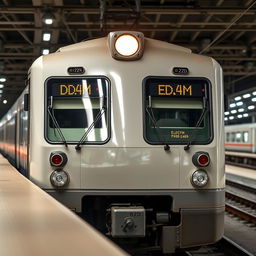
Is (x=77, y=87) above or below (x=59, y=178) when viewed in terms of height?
above

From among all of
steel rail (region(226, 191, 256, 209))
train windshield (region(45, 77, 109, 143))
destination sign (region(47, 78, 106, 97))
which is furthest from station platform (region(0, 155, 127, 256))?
steel rail (region(226, 191, 256, 209))

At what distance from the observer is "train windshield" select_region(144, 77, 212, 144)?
5.09 m

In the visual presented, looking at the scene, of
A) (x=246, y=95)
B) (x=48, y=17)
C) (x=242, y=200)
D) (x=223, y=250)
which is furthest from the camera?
(x=246, y=95)

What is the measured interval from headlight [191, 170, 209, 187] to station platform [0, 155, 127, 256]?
152cm

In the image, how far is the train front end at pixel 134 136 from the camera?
4980mm

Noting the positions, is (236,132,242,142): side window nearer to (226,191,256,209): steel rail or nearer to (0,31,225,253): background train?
(226,191,256,209): steel rail

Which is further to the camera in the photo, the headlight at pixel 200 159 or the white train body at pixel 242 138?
the white train body at pixel 242 138

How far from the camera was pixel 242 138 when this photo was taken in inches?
1246

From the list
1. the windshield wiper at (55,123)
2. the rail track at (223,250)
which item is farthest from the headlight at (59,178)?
the rail track at (223,250)

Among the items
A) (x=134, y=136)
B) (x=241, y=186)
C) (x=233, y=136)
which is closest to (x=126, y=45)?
(x=134, y=136)

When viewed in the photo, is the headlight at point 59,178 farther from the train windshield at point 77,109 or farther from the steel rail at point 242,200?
the steel rail at point 242,200

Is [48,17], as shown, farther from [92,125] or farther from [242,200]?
[92,125]

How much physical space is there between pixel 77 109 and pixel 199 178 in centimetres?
143

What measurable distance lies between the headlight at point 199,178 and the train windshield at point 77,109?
3.20ft
